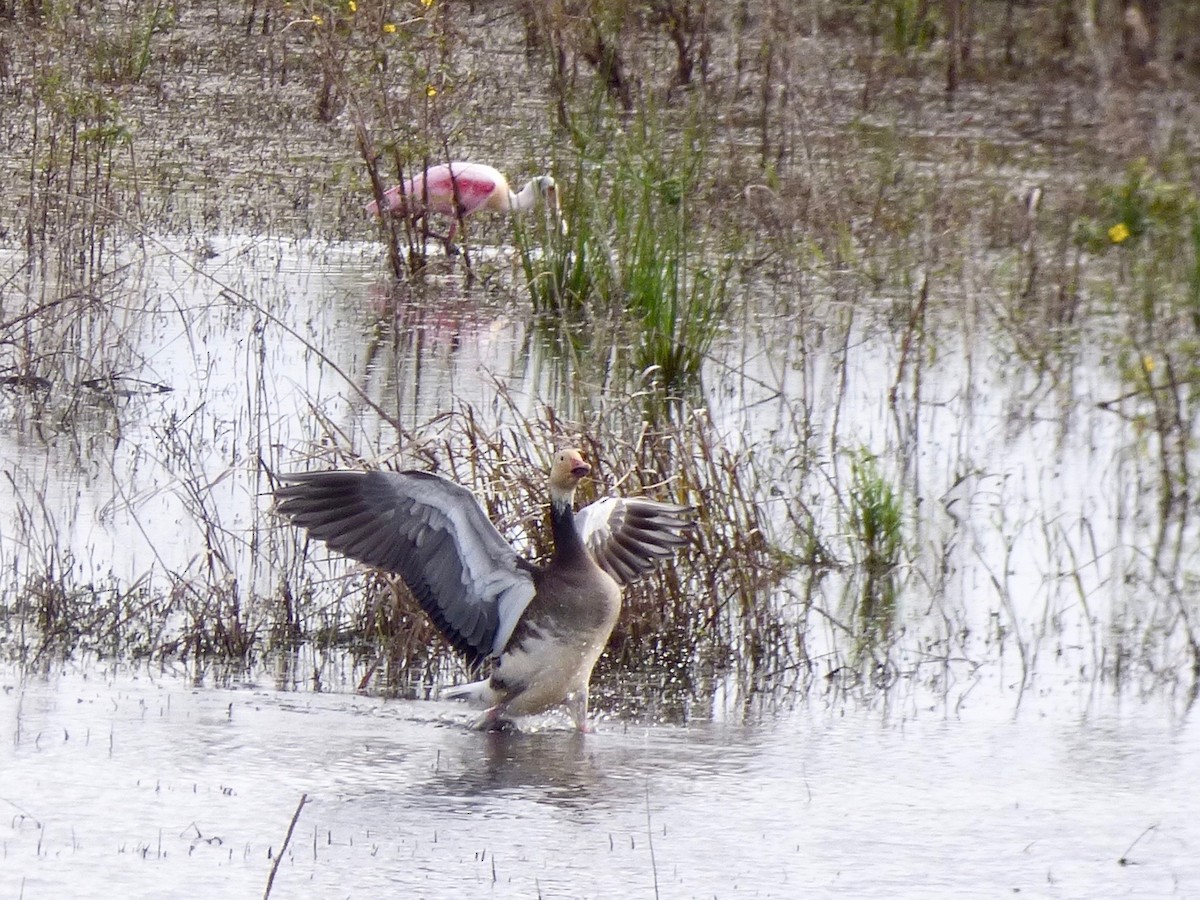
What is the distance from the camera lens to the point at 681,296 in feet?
28.9

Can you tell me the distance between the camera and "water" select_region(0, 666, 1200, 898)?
13.4 feet

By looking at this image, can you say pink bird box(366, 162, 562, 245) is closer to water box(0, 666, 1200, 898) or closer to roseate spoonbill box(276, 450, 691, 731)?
roseate spoonbill box(276, 450, 691, 731)

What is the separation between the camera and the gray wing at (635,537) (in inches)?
221

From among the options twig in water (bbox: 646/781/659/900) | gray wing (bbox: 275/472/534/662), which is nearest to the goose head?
gray wing (bbox: 275/472/534/662)

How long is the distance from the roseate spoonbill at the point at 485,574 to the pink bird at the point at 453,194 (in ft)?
17.0

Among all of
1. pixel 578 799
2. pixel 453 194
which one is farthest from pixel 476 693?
pixel 453 194

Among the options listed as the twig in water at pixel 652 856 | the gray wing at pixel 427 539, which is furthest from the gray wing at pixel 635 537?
the twig in water at pixel 652 856

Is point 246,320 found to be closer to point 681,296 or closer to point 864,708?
point 681,296

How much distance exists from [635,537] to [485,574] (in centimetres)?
56

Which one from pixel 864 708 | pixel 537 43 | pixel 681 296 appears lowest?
pixel 864 708

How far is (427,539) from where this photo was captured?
17.0ft

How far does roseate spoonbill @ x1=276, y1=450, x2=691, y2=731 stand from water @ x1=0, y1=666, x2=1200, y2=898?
14 centimetres

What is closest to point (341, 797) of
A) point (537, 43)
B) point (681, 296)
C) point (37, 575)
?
point (37, 575)

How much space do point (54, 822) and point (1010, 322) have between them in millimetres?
6553
